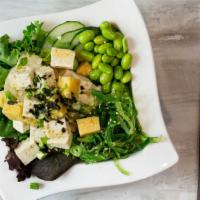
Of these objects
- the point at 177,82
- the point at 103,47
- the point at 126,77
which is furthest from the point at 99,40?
the point at 177,82

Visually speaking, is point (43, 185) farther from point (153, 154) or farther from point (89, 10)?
point (89, 10)

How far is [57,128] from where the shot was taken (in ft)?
4.79

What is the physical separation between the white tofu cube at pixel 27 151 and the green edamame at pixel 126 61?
36 centimetres

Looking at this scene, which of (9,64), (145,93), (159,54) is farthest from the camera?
(159,54)

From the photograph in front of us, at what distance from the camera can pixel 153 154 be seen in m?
1.45

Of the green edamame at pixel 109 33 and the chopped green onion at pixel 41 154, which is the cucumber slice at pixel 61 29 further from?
the chopped green onion at pixel 41 154

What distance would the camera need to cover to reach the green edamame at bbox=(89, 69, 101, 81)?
148cm

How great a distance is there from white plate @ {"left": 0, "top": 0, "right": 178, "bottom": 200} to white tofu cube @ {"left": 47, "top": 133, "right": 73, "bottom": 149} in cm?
8

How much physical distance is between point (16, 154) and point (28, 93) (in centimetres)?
20

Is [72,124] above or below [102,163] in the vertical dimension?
above

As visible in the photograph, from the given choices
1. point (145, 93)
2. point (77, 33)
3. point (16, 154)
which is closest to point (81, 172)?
point (16, 154)

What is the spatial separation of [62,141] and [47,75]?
0.64 ft

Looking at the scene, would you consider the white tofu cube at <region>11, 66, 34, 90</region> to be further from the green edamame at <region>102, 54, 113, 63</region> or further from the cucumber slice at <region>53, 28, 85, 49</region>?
the green edamame at <region>102, 54, 113, 63</region>

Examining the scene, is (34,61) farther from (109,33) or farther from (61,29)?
(109,33)
